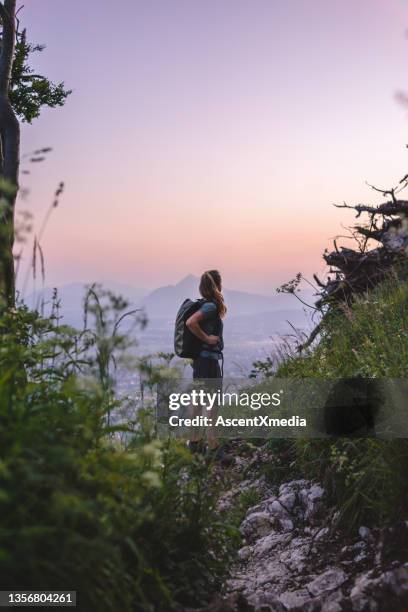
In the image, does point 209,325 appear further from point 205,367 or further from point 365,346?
point 365,346

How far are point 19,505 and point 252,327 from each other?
147m

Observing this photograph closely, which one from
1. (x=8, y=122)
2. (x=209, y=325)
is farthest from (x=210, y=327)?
(x=8, y=122)

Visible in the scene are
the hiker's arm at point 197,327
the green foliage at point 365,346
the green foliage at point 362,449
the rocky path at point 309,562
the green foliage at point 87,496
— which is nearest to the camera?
the green foliage at point 87,496

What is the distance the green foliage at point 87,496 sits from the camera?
2.54 m

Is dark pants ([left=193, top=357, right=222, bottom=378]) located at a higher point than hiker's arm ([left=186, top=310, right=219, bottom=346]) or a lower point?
lower

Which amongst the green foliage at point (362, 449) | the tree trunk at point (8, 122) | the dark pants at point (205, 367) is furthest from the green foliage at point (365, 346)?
the tree trunk at point (8, 122)

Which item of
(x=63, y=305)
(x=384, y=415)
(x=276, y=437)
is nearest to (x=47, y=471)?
(x=63, y=305)

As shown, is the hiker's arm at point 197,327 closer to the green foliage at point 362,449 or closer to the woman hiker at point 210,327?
the woman hiker at point 210,327

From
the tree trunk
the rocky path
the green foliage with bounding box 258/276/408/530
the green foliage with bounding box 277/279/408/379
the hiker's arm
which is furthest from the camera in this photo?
the hiker's arm

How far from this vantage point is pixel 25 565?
252 cm

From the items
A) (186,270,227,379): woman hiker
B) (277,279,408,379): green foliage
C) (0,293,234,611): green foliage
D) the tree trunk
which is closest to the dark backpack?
(186,270,227,379): woman hiker

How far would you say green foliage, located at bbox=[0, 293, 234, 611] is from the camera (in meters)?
2.54

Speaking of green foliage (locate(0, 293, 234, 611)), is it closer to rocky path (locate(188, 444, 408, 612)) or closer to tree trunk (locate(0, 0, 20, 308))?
rocky path (locate(188, 444, 408, 612))

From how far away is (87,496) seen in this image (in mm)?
2822
